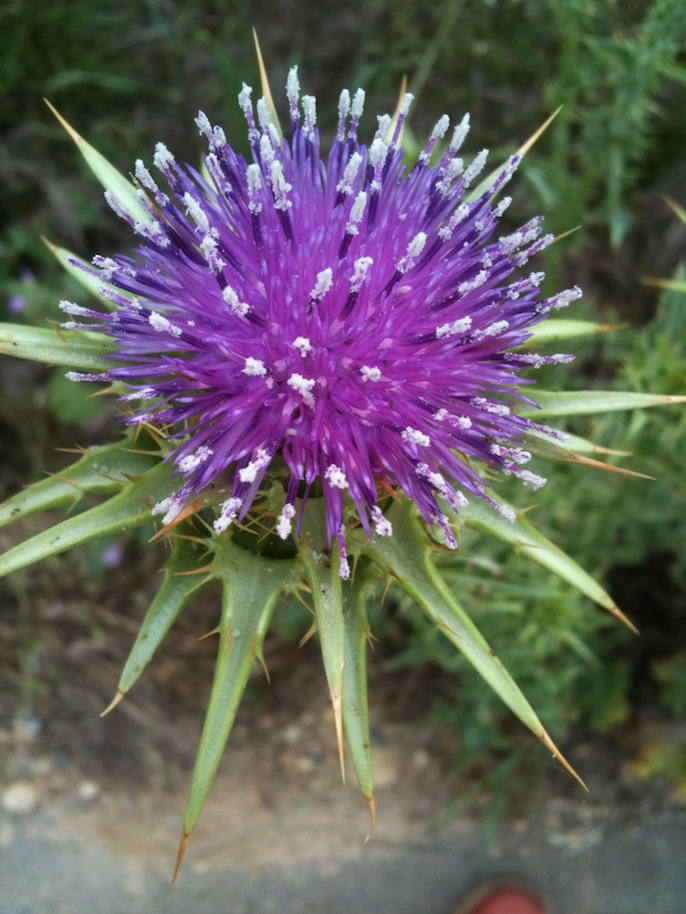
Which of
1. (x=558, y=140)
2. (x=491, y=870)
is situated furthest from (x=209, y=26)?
(x=491, y=870)

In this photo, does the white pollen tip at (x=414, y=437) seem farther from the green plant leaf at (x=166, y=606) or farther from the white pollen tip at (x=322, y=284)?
the green plant leaf at (x=166, y=606)

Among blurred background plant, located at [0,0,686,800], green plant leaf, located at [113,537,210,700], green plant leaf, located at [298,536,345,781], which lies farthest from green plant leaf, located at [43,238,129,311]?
blurred background plant, located at [0,0,686,800]

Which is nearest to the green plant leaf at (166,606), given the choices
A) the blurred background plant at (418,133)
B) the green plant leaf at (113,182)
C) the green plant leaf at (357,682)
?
the green plant leaf at (357,682)

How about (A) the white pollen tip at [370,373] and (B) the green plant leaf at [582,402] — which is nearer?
(A) the white pollen tip at [370,373]

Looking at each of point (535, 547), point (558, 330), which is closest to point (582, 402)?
point (558, 330)

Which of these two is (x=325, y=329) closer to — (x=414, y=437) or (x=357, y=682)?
(x=414, y=437)

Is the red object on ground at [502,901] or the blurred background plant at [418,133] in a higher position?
the blurred background plant at [418,133]

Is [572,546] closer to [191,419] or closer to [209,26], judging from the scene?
[191,419]
